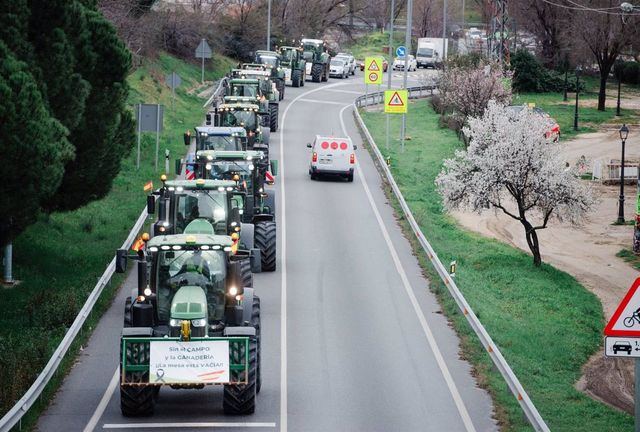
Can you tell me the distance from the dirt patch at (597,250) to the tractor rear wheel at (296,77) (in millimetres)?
27948

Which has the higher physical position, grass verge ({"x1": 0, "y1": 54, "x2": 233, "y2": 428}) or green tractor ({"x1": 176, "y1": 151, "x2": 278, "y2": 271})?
green tractor ({"x1": 176, "y1": 151, "x2": 278, "y2": 271})

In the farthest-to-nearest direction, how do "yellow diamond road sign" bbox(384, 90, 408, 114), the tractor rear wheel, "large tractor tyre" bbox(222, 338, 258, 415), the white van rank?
1. the tractor rear wheel
2. "yellow diamond road sign" bbox(384, 90, 408, 114)
3. the white van
4. "large tractor tyre" bbox(222, 338, 258, 415)

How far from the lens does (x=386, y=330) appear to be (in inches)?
1064

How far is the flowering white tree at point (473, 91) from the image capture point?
6062 centimetres

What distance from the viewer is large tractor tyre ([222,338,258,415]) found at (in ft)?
64.1

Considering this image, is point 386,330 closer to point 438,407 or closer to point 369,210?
point 438,407

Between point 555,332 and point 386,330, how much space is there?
5.26 metres

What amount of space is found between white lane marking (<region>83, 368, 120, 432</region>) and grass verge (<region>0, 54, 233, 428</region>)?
977 millimetres

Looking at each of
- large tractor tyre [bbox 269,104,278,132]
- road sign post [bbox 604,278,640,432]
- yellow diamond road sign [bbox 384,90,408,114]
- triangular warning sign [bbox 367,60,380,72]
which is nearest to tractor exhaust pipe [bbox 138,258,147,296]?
road sign post [bbox 604,278,640,432]

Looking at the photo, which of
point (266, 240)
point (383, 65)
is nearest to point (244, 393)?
point (266, 240)

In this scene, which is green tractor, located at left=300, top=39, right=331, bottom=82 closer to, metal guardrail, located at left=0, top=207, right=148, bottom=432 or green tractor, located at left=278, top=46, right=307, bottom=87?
green tractor, located at left=278, top=46, right=307, bottom=87

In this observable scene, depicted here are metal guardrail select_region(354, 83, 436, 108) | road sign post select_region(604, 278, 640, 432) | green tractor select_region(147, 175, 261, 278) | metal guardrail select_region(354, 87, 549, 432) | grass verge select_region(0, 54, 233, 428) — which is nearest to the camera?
road sign post select_region(604, 278, 640, 432)

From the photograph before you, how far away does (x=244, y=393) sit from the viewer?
19.8 m

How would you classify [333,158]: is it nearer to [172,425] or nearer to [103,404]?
[103,404]
